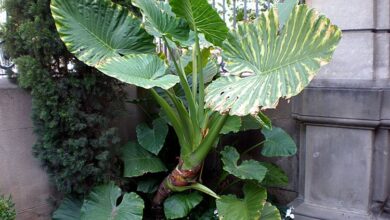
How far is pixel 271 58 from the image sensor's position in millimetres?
2023

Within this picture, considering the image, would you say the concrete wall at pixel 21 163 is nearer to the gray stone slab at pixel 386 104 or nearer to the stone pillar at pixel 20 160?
the stone pillar at pixel 20 160

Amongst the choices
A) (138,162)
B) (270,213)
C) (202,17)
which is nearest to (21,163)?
(138,162)

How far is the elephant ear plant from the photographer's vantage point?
1.89 meters

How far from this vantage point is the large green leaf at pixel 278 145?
287 centimetres

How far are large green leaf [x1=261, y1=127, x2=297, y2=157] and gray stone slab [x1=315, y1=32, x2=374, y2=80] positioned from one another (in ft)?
1.98

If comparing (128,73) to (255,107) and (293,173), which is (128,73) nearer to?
(255,107)

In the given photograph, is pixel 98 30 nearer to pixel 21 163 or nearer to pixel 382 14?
pixel 21 163

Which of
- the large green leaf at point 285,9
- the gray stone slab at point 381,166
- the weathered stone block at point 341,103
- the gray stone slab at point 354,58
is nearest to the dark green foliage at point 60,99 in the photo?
the large green leaf at point 285,9

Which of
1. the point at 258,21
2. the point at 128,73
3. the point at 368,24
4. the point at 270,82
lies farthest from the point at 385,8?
the point at 128,73

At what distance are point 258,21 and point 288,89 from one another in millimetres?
547

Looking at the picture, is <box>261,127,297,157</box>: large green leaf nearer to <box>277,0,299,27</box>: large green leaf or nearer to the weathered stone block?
the weathered stone block

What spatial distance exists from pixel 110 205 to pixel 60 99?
2.69 feet

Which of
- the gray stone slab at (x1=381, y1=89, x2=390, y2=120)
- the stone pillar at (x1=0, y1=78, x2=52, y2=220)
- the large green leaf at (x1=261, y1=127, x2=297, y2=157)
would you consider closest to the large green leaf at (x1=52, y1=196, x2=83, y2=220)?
the stone pillar at (x1=0, y1=78, x2=52, y2=220)

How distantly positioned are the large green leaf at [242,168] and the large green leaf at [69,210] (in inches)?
43.8
